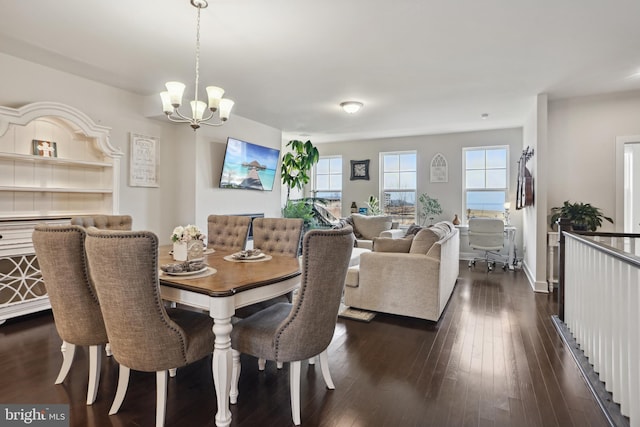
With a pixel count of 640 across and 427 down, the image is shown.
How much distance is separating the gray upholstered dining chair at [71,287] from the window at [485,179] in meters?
6.85

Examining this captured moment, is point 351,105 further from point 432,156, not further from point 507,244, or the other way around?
point 507,244

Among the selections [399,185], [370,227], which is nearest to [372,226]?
[370,227]

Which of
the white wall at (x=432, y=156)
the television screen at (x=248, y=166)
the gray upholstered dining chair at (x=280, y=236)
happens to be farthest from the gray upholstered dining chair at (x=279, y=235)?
the white wall at (x=432, y=156)

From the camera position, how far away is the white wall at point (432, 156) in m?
6.85

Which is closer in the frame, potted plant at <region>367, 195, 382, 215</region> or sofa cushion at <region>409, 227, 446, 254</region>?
sofa cushion at <region>409, 227, 446, 254</region>

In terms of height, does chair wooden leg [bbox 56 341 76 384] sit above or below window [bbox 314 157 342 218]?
below

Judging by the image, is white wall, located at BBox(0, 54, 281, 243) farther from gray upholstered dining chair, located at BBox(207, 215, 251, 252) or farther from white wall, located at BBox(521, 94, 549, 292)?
white wall, located at BBox(521, 94, 549, 292)

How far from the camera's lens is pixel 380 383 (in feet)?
7.63

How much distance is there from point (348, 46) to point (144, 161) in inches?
127

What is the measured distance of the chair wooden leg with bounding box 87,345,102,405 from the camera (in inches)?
81.7

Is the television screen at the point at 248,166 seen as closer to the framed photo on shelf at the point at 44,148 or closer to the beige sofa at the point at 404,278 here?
the framed photo on shelf at the point at 44,148

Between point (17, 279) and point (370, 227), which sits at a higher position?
point (370, 227)

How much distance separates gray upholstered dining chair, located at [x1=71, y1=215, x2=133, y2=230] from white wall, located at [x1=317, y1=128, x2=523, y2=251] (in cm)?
580

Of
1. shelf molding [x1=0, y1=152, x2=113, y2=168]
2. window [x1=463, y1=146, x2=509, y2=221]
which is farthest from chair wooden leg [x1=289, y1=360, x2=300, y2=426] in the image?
window [x1=463, y1=146, x2=509, y2=221]
